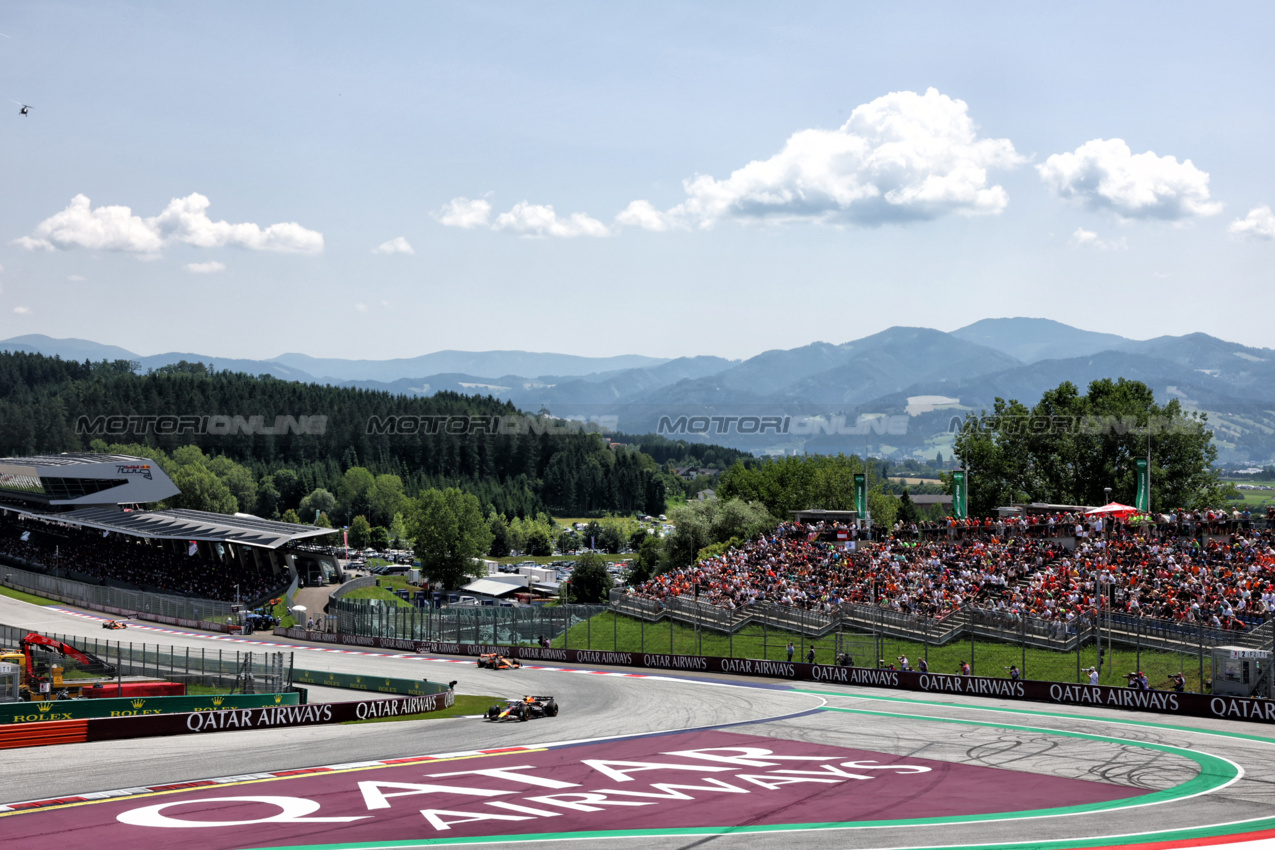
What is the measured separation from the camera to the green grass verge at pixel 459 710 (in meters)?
35.2

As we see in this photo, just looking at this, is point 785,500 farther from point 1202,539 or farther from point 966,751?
point 966,751

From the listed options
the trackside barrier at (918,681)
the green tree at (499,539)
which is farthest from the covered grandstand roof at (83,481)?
the green tree at (499,539)

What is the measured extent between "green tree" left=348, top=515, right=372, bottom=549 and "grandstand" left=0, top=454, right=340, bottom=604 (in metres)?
45.5

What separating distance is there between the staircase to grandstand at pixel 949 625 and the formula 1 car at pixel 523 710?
1526 cm

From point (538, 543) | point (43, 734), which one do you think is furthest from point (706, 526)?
point (538, 543)

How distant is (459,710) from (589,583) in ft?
194

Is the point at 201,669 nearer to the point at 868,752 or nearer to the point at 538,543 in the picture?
the point at 868,752

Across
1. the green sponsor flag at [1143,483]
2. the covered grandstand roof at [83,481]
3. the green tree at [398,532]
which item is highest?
the green sponsor flag at [1143,483]

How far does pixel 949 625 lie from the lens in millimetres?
44062

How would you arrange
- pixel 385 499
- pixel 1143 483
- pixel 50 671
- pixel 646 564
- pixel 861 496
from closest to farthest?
pixel 50 671 → pixel 1143 483 → pixel 861 496 → pixel 646 564 → pixel 385 499

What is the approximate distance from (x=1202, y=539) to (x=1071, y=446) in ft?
131

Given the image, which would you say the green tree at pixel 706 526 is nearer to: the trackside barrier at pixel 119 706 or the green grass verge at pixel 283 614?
the green grass verge at pixel 283 614

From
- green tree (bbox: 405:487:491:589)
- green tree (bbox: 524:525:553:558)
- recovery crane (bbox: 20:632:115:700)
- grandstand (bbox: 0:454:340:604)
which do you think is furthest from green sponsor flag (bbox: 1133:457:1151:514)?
green tree (bbox: 524:525:553:558)

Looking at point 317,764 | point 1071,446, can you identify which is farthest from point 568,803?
point 1071,446
